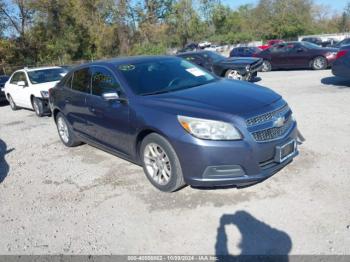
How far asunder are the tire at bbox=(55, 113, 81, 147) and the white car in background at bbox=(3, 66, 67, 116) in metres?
3.39

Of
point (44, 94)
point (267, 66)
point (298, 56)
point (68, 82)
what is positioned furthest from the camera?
point (267, 66)

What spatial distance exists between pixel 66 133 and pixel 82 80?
141cm

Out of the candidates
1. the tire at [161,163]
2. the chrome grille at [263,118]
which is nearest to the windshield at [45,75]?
the tire at [161,163]

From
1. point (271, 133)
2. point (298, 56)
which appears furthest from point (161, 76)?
point (298, 56)

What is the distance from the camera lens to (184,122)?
12.9 feet

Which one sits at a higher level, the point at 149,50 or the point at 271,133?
the point at 271,133

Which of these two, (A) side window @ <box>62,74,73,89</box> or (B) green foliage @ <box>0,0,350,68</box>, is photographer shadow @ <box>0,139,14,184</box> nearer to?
(A) side window @ <box>62,74,73,89</box>

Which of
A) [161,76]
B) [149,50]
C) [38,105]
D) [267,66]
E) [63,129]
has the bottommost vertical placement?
[267,66]

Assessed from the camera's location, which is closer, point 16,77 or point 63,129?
point 63,129

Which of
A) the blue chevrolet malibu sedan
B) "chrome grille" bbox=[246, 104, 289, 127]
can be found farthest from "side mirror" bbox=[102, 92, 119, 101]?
"chrome grille" bbox=[246, 104, 289, 127]

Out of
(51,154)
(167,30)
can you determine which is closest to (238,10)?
(167,30)

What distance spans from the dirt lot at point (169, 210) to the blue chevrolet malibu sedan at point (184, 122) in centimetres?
33

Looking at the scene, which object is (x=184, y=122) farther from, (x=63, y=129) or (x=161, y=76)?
(x=63, y=129)

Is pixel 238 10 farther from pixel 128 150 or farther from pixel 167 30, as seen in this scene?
pixel 128 150
